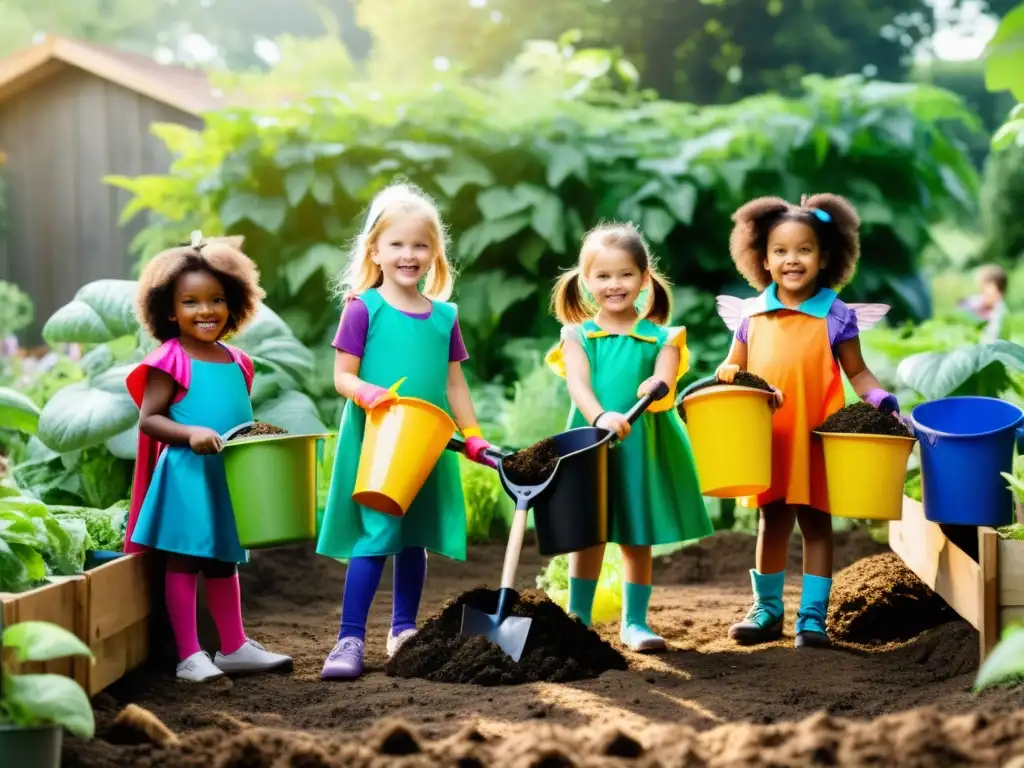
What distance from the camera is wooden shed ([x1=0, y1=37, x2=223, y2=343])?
35.7 ft

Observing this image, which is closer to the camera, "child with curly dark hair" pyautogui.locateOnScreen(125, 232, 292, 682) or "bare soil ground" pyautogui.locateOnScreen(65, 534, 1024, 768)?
"bare soil ground" pyautogui.locateOnScreen(65, 534, 1024, 768)

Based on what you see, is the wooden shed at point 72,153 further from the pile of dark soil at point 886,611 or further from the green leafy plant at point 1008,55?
the green leafy plant at point 1008,55

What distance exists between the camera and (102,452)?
4.48 meters

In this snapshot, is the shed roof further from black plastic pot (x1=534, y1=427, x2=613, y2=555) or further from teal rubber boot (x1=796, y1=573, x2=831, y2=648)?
teal rubber boot (x1=796, y1=573, x2=831, y2=648)

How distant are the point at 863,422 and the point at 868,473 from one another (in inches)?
6.0

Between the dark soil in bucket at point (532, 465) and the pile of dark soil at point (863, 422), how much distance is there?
867 millimetres

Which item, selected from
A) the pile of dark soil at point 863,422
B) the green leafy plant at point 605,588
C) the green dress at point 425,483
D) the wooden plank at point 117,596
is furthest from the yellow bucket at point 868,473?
the wooden plank at point 117,596

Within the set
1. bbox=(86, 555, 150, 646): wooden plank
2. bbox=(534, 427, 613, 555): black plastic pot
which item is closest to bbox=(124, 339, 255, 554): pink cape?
bbox=(86, 555, 150, 646): wooden plank

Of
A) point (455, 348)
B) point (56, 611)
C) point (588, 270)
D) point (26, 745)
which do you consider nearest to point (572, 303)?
point (588, 270)

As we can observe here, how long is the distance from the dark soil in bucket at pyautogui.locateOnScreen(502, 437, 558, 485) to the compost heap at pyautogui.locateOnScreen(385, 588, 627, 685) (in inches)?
15.3

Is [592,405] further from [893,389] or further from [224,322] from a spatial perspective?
[893,389]

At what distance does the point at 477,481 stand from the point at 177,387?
7.54ft

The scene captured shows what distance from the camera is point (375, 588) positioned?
142 inches

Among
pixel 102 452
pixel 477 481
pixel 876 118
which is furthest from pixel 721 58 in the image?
pixel 102 452
